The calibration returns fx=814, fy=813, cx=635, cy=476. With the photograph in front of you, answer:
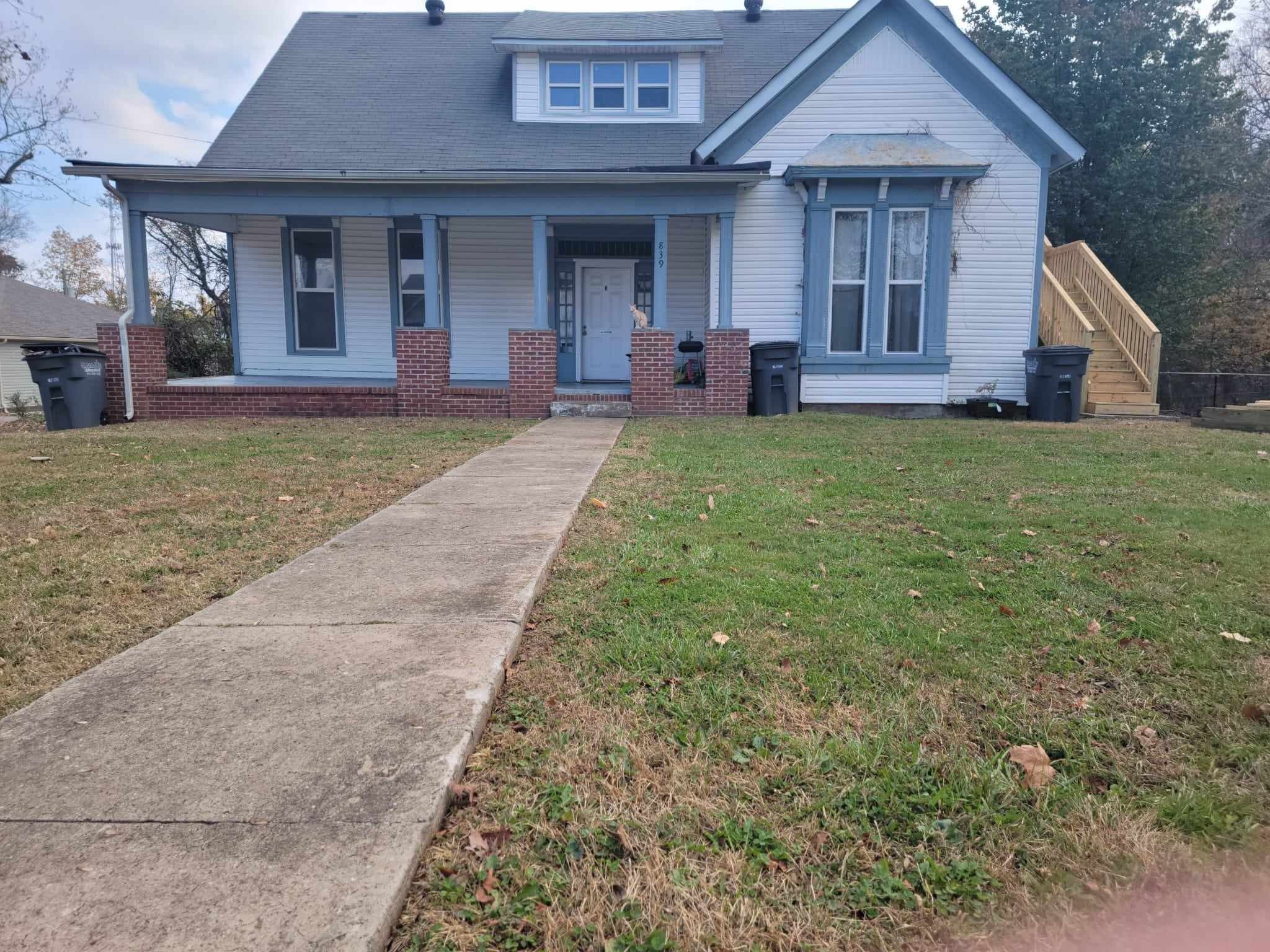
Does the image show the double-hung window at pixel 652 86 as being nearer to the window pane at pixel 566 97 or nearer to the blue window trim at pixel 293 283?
the window pane at pixel 566 97

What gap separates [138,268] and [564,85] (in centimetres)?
779

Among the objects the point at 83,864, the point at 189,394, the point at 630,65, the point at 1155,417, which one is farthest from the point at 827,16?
the point at 83,864

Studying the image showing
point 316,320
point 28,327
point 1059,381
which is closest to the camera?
point 1059,381

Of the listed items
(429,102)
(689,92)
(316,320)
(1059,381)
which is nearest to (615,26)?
(689,92)

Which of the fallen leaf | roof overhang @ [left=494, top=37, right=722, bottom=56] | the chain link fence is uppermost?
roof overhang @ [left=494, top=37, right=722, bottom=56]

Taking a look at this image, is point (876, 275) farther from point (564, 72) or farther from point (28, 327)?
point (28, 327)

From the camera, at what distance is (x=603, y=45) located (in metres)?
14.3

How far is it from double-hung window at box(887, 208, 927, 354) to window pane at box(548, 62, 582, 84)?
6.45 metres

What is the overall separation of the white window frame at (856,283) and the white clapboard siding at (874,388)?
431mm

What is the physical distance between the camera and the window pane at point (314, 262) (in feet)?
47.2

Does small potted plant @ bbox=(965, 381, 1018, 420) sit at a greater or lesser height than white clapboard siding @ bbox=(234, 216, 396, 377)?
lesser

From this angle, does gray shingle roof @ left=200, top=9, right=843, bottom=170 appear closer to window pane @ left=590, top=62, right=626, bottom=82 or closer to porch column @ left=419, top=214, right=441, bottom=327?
window pane @ left=590, top=62, right=626, bottom=82

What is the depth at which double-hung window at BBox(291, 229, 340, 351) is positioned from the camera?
14359 millimetres

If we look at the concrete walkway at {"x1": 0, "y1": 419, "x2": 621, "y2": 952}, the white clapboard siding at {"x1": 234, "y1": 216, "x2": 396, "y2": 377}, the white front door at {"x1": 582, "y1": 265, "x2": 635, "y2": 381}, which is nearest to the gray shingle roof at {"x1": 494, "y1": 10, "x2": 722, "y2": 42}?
the white front door at {"x1": 582, "y1": 265, "x2": 635, "y2": 381}
